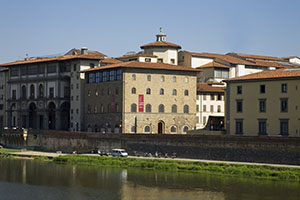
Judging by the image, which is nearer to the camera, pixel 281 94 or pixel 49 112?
pixel 281 94

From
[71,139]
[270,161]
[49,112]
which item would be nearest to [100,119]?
[71,139]

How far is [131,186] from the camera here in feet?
200

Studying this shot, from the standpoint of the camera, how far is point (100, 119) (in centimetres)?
10075

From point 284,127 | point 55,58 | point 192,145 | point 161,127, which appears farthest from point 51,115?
point 284,127

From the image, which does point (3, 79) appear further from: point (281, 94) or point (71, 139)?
point (281, 94)

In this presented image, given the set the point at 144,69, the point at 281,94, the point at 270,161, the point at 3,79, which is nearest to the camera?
the point at 270,161

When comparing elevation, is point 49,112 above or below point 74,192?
above

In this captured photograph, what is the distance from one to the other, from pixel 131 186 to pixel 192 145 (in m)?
17.5

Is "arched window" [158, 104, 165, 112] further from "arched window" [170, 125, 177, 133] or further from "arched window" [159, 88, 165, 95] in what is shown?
"arched window" [170, 125, 177, 133]

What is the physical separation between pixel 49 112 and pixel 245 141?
52.6 metres

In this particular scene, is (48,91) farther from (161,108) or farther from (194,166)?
(194,166)

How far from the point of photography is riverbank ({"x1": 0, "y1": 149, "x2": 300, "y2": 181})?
62500mm

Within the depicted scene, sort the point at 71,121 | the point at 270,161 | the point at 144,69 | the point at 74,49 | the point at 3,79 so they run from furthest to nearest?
the point at 3,79 < the point at 74,49 < the point at 71,121 < the point at 144,69 < the point at 270,161

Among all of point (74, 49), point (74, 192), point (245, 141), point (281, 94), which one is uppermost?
point (74, 49)
